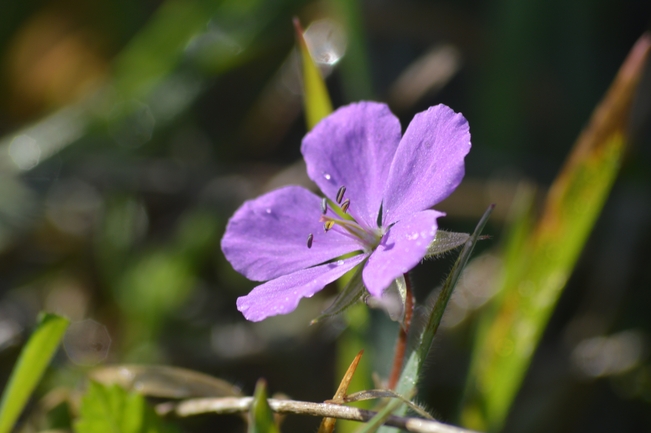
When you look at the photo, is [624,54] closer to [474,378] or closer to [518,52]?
[518,52]

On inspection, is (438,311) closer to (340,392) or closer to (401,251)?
(401,251)

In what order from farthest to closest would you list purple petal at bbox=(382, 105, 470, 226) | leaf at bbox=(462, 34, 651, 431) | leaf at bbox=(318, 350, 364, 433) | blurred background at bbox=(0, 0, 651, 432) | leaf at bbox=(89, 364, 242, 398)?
blurred background at bbox=(0, 0, 651, 432) → leaf at bbox=(462, 34, 651, 431) → leaf at bbox=(89, 364, 242, 398) → leaf at bbox=(318, 350, 364, 433) → purple petal at bbox=(382, 105, 470, 226)

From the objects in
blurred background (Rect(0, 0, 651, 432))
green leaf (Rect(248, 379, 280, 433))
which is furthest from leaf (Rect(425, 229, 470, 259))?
blurred background (Rect(0, 0, 651, 432))

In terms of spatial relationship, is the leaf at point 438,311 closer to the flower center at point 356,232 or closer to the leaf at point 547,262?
the flower center at point 356,232

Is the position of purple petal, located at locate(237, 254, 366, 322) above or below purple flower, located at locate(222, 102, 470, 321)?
below

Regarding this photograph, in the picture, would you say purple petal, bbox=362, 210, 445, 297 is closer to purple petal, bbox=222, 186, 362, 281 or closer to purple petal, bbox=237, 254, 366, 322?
purple petal, bbox=237, 254, 366, 322
